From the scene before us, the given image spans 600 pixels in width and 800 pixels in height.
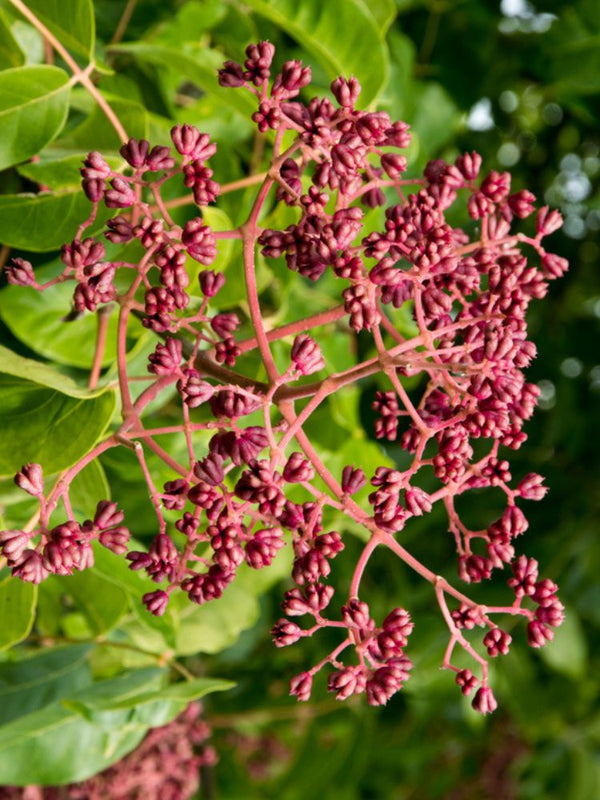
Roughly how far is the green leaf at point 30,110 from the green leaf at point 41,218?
33 mm

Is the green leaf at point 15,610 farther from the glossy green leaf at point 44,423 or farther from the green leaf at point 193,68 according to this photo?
the green leaf at point 193,68

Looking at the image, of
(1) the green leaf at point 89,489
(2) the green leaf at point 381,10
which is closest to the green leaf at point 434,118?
(2) the green leaf at point 381,10

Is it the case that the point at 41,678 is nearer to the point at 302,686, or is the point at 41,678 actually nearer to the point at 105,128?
the point at 302,686

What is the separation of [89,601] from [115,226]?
40 cm

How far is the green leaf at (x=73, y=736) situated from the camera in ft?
2.78

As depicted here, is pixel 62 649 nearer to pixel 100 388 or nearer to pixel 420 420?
pixel 100 388

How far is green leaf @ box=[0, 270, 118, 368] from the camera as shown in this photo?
80cm

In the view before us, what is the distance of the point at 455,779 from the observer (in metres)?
2.17

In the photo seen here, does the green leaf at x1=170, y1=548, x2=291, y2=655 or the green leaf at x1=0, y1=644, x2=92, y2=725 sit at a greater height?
the green leaf at x1=0, y1=644, x2=92, y2=725

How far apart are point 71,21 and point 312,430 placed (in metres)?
0.43

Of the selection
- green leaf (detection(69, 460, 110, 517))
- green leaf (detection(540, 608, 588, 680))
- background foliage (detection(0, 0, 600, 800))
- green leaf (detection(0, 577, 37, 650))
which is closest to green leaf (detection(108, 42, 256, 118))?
background foliage (detection(0, 0, 600, 800))

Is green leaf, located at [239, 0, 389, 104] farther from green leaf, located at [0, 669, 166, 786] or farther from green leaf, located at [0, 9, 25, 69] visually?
green leaf, located at [0, 669, 166, 786]

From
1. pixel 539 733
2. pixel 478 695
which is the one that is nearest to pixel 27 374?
pixel 478 695

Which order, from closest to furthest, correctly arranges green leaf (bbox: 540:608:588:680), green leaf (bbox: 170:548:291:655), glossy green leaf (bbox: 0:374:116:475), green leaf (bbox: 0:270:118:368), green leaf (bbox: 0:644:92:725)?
1. glossy green leaf (bbox: 0:374:116:475)
2. green leaf (bbox: 0:270:118:368)
3. green leaf (bbox: 0:644:92:725)
4. green leaf (bbox: 170:548:291:655)
5. green leaf (bbox: 540:608:588:680)
